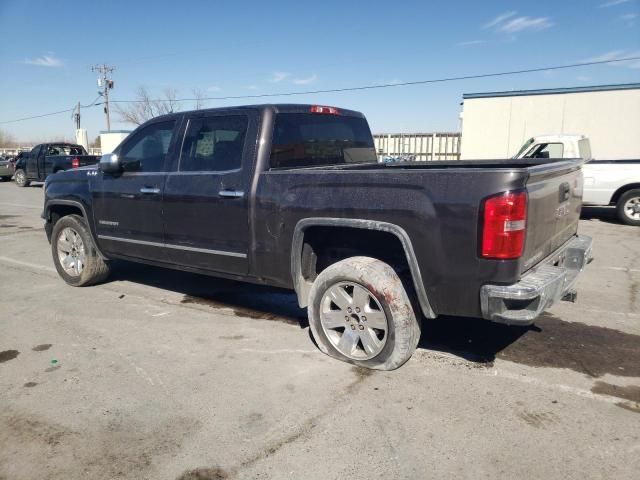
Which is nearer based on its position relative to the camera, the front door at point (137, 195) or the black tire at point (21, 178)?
the front door at point (137, 195)

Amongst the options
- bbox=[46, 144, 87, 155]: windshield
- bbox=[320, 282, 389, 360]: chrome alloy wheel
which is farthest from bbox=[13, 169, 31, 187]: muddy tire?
bbox=[320, 282, 389, 360]: chrome alloy wheel

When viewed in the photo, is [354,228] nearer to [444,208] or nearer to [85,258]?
[444,208]

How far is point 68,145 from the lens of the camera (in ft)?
65.1

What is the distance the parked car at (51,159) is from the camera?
18.7 meters

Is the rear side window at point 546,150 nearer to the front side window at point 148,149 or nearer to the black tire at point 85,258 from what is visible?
the front side window at point 148,149

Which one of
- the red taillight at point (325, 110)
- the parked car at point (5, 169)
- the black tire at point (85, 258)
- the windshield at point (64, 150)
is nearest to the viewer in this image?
the red taillight at point (325, 110)

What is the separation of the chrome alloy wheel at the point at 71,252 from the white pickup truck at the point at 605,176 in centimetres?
816

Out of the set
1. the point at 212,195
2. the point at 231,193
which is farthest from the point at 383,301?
the point at 212,195

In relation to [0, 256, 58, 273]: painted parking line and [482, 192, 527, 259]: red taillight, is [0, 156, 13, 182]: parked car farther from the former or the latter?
[482, 192, 527, 259]: red taillight

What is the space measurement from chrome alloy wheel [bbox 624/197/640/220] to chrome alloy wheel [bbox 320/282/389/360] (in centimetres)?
880

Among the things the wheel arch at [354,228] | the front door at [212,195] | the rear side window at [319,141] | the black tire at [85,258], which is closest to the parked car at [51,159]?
the black tire at [85,258]

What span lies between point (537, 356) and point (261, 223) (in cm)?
234

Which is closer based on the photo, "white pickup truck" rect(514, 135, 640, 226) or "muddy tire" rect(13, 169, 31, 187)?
"white pickup truck" rect(514, 135, 640, 226)

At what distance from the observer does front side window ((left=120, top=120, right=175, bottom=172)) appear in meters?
4.59
